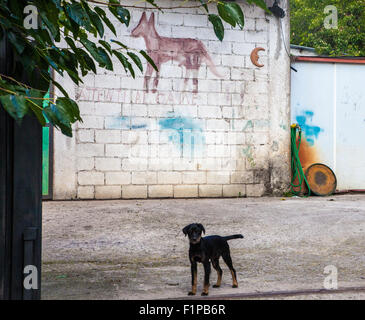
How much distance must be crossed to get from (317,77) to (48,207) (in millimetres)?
6381

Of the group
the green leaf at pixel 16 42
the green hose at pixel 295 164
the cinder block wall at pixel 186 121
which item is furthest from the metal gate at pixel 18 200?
the green hose at pixel 295 164

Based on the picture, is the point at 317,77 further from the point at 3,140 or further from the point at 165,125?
the point at 3,140

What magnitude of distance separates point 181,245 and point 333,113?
616 cm

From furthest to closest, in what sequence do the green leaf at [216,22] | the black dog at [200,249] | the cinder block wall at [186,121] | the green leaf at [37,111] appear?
1. the cinder block wall at [186,121]
2. the black dog at [200,249]
3. the green leaf at [216,22]
4. the green leaf at [37,111]

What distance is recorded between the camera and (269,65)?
948cm

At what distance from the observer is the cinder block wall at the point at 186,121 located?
8664 millimetres

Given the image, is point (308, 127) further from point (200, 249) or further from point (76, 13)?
point (76, 13)

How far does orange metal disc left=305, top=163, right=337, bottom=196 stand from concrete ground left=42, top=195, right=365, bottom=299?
1159 millimetres

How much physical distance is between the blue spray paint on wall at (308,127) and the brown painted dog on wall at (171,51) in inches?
86.9

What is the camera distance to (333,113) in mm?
10242

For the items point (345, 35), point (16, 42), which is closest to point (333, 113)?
point (16, 42)

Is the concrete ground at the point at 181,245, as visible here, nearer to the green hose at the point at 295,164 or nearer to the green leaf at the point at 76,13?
the green hose at the point at 295,164

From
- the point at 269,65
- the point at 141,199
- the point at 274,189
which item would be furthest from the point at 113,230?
the point at 269,65
